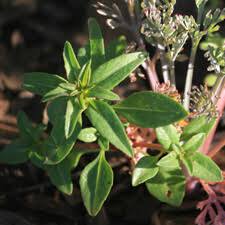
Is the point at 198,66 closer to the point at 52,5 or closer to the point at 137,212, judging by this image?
the point at 137,212

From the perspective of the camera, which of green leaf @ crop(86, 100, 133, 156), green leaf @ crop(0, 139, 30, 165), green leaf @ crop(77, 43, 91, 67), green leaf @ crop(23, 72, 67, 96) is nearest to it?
green leaf @ crop(86, 100, 133, 156)

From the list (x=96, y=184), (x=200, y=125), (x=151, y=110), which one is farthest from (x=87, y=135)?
(x=200, y=125)

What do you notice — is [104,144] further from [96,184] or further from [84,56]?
[84,56]

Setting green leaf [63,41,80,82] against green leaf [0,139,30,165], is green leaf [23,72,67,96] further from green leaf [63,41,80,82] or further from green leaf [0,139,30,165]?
green leaf [0,139,30,165]

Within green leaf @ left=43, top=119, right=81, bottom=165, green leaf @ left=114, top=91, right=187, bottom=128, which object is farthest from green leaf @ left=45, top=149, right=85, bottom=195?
green leaf @ left=114, top=91, right=187, bottom=128

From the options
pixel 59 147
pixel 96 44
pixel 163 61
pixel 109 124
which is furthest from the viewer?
pixel 163 61

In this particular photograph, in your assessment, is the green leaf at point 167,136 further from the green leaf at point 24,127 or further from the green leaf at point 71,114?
the green leaf at point 24,127
